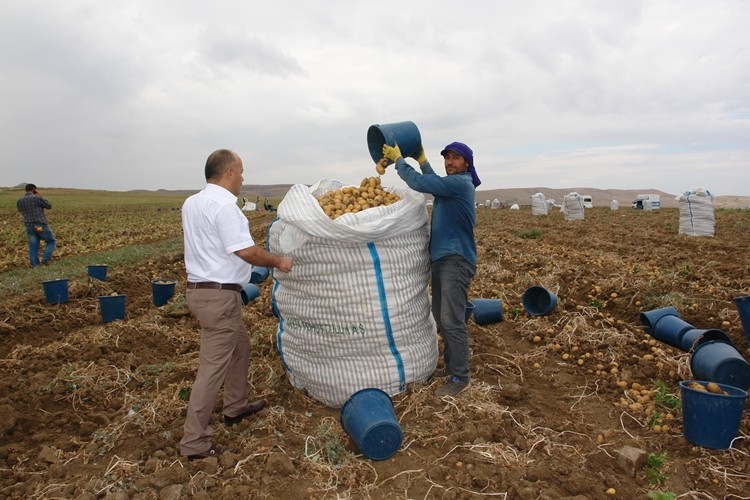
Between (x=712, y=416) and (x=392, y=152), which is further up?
(x=392, y=152)

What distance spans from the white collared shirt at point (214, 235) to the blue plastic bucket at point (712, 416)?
8.66 ft

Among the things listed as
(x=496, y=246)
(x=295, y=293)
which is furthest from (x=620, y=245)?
(x=295, y=293)

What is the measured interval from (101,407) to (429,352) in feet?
7.86

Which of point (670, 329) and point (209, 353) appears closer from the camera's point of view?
point (209, 353)

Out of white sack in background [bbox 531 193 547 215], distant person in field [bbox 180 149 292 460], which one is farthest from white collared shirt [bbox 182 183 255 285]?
white sack in background [bbox 531 193 547 215]

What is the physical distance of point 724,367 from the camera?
3.27 meters

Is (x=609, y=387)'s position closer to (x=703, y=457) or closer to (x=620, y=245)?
(x=703, y=457)

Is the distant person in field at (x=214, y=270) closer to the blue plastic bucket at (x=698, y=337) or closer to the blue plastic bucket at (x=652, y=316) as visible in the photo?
the blue plastic bucket at (x=698, y=337)

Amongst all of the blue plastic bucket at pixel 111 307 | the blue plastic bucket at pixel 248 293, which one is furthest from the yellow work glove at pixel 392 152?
the blue plastic bucket at pixel 111 307

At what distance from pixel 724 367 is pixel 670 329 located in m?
1.04

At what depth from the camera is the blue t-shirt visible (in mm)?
3459

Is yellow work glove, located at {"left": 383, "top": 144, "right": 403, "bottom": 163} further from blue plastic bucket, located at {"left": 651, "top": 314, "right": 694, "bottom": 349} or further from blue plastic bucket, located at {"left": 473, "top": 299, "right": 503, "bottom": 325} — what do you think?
blue plastic bucket, located at {"left": 651, "top": 314, "right": 694, "bottom": 349}

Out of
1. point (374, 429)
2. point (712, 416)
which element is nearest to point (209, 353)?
point (374, 429)

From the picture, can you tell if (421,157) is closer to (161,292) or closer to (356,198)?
(356,198)
